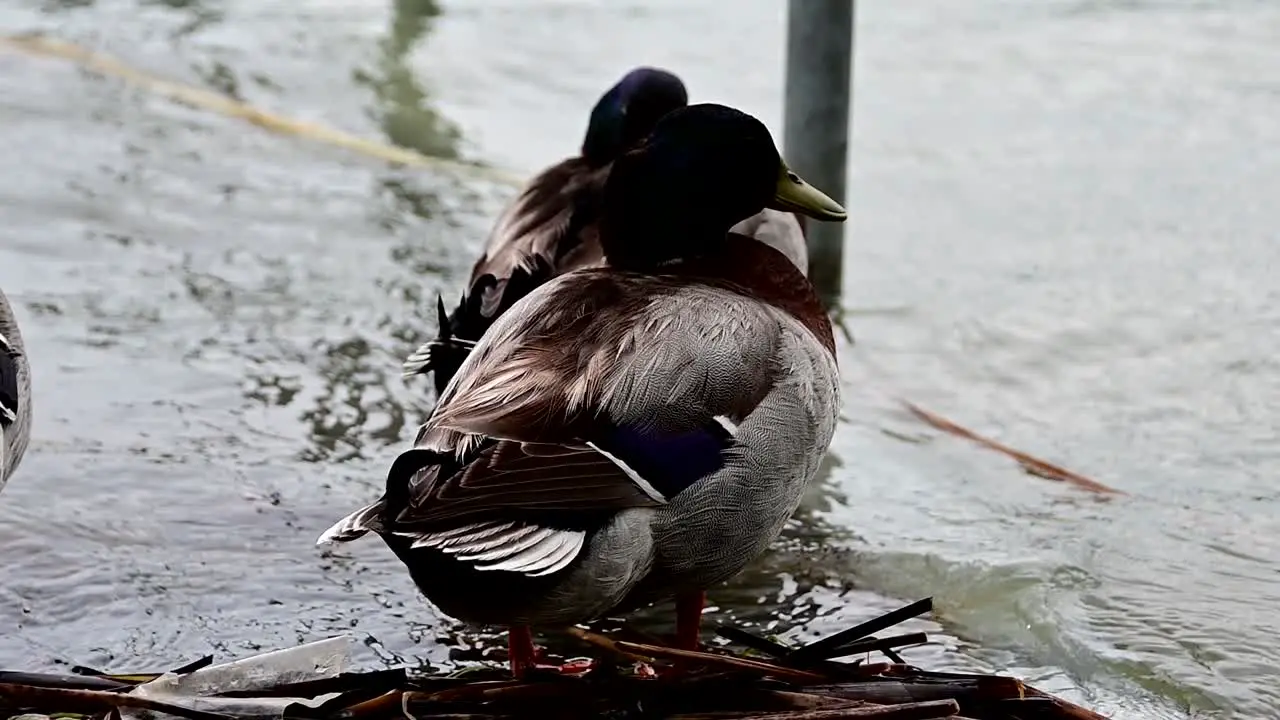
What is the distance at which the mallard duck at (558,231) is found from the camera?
3914mm

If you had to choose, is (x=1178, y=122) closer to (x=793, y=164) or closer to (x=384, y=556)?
(x=793, y=164)

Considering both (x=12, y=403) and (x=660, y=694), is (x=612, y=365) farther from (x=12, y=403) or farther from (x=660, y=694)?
(x=12, y=403)

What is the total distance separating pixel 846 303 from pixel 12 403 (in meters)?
2.88

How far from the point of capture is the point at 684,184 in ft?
11.3

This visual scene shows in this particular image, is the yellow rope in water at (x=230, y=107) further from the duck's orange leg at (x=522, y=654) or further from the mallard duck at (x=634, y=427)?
the duck's orange leg at (x=522, y=654)

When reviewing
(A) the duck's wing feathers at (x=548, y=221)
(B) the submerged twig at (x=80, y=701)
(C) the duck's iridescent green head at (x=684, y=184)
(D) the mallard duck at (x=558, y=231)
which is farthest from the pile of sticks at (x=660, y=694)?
(A) the duck's wing feathers at (x=548, y=221)

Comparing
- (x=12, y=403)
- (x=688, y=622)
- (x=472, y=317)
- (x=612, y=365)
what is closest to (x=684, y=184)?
(x=612, y=365)

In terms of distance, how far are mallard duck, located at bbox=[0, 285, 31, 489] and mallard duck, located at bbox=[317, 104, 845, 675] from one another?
0.84m

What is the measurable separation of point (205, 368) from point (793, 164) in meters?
1.84

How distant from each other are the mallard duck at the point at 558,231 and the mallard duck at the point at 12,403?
764 mm

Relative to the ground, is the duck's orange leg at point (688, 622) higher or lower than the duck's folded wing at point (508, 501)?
lower

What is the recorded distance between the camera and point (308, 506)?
13.2 feet

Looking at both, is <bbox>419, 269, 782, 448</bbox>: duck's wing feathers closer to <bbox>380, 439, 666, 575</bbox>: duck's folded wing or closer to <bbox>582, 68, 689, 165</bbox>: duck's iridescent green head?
<bbox>380, 439, 666, 575</bbox>: duck's folded wing

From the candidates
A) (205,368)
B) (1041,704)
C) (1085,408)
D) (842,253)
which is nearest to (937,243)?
(842,253)
